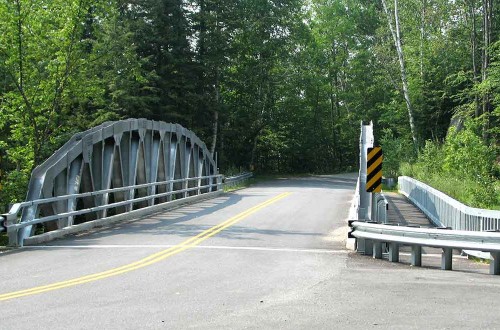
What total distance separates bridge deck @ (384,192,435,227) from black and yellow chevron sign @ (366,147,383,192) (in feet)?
10.1

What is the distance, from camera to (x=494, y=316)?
7.32 meters

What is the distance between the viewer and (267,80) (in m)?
56.5

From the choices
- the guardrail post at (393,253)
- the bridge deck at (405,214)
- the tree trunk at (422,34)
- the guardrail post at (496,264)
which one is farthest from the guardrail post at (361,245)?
the tree trunk at (422,34)

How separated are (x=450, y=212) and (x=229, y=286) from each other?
8870mm

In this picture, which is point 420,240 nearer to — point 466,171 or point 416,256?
point 416,256

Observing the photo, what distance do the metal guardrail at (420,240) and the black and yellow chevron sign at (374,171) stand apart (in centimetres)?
178

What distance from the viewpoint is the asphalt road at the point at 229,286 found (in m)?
7.20

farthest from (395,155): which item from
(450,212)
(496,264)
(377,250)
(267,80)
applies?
(496,264)

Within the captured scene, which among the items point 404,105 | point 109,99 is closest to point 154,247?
point 109,99

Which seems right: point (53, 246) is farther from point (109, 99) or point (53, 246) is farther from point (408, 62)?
point (408, 62)

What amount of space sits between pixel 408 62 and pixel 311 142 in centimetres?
1445

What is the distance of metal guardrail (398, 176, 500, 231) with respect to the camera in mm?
13164

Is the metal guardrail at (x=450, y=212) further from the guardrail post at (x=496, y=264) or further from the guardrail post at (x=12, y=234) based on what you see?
the guardrail post at (x=12, y=234)

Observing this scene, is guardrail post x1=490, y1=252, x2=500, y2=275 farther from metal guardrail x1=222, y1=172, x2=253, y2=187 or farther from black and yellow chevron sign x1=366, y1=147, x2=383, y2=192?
metal guardrail x1=222, y1=172, x2=253, y2=187
